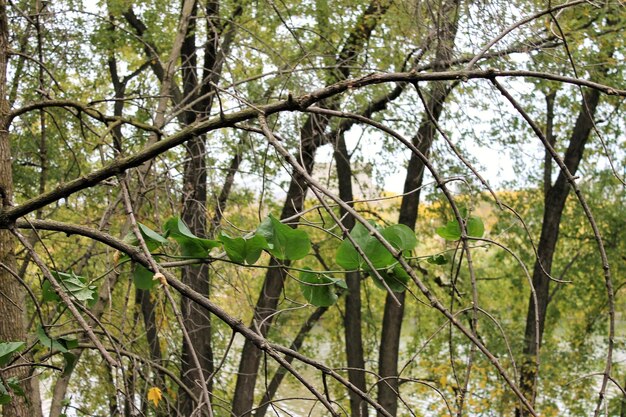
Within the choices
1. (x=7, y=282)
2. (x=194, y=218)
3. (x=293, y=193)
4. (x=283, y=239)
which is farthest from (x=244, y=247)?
(x=293, y=193)

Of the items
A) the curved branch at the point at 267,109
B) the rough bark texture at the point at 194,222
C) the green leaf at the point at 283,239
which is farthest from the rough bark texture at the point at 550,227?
the green leaf at the point at 283,239

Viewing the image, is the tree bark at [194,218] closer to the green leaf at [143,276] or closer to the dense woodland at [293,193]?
the dense woodland at [293,193]

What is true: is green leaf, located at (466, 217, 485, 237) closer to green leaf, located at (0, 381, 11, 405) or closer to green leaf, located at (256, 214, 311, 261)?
green leaf, located at (256, 214, 311, 261)

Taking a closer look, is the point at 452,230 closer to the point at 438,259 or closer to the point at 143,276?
the point at 438,259

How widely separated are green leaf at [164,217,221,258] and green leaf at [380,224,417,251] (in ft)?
0.93

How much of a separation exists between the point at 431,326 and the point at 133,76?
7.65 metres

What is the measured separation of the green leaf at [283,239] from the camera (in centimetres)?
127

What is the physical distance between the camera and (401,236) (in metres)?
1.26

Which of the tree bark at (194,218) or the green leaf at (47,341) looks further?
the tree bark at (194,218)

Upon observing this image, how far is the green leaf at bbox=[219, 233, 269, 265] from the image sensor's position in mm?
1271

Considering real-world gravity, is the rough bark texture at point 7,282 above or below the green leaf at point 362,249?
above

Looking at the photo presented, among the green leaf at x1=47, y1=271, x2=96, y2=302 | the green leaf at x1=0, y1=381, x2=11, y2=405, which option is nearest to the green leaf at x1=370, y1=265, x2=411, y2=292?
the green leaf at x1=47, y1=271, x2=96, y2=302

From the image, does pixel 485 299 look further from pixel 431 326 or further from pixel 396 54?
pixel 396 54

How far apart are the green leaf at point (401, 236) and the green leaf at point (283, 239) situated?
13 cm
